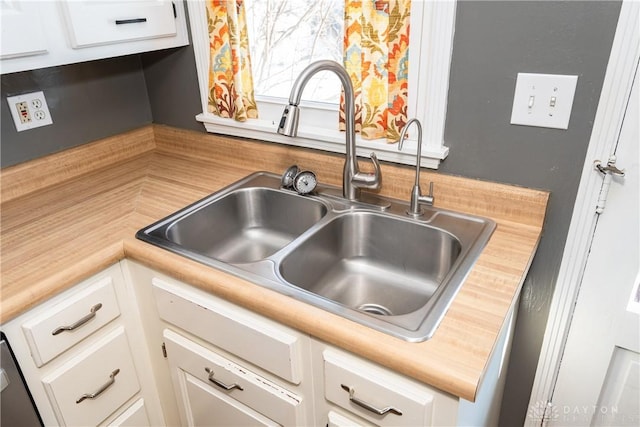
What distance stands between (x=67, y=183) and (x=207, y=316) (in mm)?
859

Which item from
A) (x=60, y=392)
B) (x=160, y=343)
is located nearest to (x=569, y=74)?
(x=160, y=343)

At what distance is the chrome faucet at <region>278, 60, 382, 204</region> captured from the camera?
107cm

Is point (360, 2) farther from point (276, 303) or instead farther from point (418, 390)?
point (418, 390)

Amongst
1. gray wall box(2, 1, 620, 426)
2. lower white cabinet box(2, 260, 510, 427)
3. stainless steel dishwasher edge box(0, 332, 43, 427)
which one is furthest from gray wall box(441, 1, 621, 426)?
stainless steel dishwasher edge box(0, 332, 43, 427)

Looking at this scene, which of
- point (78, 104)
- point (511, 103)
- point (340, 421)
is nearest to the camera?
point (340, 421)

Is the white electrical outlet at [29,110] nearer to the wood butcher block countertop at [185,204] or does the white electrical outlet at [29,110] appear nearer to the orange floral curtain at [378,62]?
the wood butcher block countertop at [185,204]

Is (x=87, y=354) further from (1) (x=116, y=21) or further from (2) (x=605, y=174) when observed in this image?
(2) (x=605, y=174)

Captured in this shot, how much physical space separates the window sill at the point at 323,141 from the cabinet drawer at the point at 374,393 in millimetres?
614

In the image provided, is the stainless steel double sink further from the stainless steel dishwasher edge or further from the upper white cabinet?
the upper white cabinet

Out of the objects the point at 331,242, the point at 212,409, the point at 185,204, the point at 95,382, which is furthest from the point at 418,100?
the point at 95,382

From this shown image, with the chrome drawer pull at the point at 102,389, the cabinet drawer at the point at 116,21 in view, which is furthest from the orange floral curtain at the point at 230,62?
the chrome drawer pull at the point at 102,389

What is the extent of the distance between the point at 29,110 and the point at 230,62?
661mm

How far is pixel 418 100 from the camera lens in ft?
4.01

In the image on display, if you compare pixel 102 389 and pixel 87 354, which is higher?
pixel 87 354
